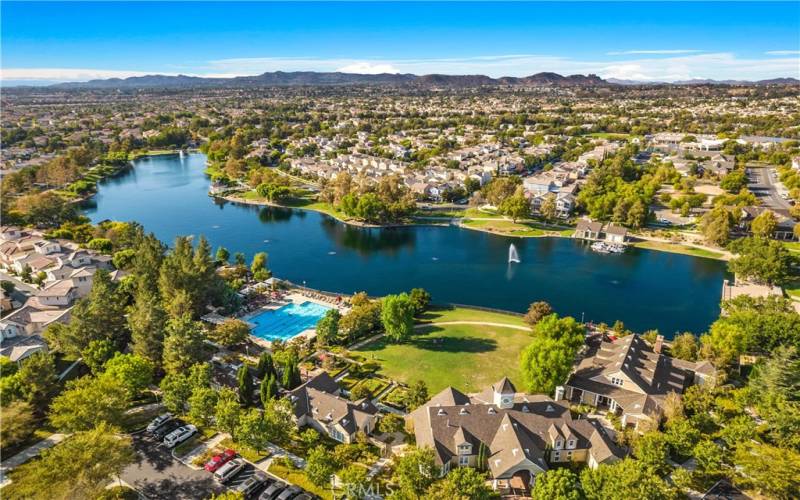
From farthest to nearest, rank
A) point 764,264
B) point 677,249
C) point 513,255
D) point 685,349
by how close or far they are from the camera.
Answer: point 677,249 < point 513,255 < point 764,264 < point 685,349

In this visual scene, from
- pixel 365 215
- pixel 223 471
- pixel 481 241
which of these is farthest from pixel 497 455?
pixel 365 215

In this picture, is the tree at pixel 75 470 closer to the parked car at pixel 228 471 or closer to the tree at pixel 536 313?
the parked car at pixel 228 471

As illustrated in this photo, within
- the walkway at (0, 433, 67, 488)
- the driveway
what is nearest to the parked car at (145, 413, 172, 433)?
the driveway

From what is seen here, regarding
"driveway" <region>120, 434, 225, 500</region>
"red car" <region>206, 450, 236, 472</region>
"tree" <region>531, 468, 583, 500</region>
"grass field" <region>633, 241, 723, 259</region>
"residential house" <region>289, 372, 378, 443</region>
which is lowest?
"driveway" <region>120, 434, 225, 500</region>

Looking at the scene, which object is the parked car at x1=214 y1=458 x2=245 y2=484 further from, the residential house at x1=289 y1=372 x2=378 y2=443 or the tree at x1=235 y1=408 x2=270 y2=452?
the residential house at x1=289 y1=372 x2=378 y2=443

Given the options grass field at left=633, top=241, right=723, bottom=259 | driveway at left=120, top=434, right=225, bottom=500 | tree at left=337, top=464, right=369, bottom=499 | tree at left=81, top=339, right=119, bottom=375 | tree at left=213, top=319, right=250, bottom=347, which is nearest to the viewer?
tree at left=337, top=464, right=369, bottom=499

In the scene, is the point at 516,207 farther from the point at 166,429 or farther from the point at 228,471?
the point at 228,471

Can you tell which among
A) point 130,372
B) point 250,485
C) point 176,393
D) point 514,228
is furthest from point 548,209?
point 250,485
